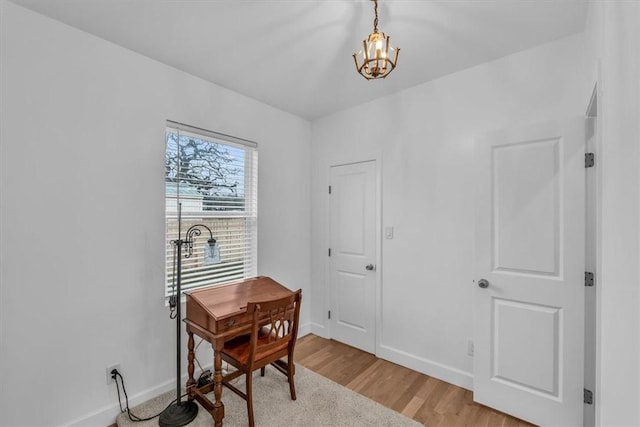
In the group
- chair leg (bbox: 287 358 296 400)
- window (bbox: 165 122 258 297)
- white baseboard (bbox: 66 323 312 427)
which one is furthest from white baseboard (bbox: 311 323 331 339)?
white baseboard (bbox: 66 323 312 427)

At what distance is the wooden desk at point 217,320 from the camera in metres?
1.92

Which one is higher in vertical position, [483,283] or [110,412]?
[483,283]

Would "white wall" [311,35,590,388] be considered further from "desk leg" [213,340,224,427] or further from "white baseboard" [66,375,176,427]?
"white baseboard" [66,375,176,427]

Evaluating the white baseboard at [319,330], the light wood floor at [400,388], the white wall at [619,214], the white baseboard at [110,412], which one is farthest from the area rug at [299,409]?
the white wall at [619,214]

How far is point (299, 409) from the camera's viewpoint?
2.14 m

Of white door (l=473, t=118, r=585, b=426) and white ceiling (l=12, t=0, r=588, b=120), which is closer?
white ceiling (l=12, t=0, r=588, b=120)

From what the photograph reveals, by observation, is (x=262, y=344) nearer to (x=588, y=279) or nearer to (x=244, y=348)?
(x=244, y=348)

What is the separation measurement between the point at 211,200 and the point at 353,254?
161 cm

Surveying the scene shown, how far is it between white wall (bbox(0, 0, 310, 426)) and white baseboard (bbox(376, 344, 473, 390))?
200cm

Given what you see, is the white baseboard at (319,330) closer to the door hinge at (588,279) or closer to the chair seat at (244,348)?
the chair seat at (244,348)

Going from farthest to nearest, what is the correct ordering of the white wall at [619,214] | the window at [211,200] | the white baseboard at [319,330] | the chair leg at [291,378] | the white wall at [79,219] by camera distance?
the white baseboard at [319,330]
the window at [211,200]
the chair leg at [291,378]
the white wall at [79,219]
the white wall at [619,214]

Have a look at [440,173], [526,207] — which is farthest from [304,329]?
[526,207]

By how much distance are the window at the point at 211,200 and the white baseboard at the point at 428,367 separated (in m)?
1.62

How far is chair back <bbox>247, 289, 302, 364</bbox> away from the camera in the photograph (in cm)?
189
